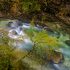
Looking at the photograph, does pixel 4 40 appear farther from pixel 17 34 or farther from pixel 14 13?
pixel 14 13

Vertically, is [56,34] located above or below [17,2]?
below

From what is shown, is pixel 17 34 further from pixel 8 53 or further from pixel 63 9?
pixel 63 9

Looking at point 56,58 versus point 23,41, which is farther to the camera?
point 23,41

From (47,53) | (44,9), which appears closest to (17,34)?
(47,53)

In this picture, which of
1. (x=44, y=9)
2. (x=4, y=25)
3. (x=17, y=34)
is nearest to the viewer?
(x=17, y=34)

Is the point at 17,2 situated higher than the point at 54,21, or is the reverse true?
the point at 17,2

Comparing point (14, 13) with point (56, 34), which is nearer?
point (56, 34)

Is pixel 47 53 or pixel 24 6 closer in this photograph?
pixel 47 53

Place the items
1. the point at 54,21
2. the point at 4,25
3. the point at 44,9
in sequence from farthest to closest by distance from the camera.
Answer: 1. the point at 44,9
2. the point at 54,21
3. the point at 4,25

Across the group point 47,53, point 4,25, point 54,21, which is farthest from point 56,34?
point 47,53
